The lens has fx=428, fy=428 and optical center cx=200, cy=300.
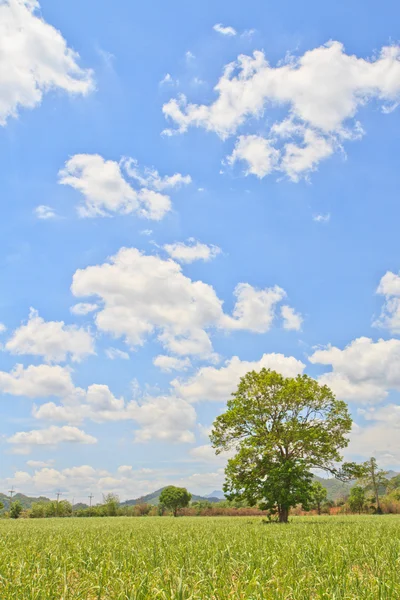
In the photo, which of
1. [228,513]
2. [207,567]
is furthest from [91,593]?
[228,513]

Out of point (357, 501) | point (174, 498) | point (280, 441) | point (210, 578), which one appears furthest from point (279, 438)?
point (174, 498)

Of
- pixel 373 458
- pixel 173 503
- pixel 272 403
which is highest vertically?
pixel 272 403

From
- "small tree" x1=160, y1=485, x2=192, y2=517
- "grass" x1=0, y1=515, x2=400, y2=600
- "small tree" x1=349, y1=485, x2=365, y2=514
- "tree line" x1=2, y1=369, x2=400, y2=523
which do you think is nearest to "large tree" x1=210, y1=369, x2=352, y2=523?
"tree line" x1=2, y1=369, x2=400, y2=523

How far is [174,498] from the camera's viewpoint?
108375 millimetres

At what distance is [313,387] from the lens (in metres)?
35.8

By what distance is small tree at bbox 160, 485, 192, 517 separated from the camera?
10838cm

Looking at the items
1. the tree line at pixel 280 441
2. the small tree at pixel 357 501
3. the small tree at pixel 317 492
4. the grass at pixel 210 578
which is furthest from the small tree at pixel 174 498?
the grass at pixel 210 578

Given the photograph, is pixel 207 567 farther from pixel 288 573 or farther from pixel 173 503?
pixel 173 503

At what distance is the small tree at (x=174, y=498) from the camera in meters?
108

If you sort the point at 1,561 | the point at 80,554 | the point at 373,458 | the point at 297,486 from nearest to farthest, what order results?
the point at 1,561 < the point at 80,554 < the point at 297,486 < the point at 373,458

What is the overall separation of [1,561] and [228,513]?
85850 millimetres

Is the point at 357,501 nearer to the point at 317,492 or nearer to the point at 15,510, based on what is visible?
the point at 317,492

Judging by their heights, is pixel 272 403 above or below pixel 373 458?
above

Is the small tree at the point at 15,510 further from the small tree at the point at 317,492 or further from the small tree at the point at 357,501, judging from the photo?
the small tree at the point at 357,501
